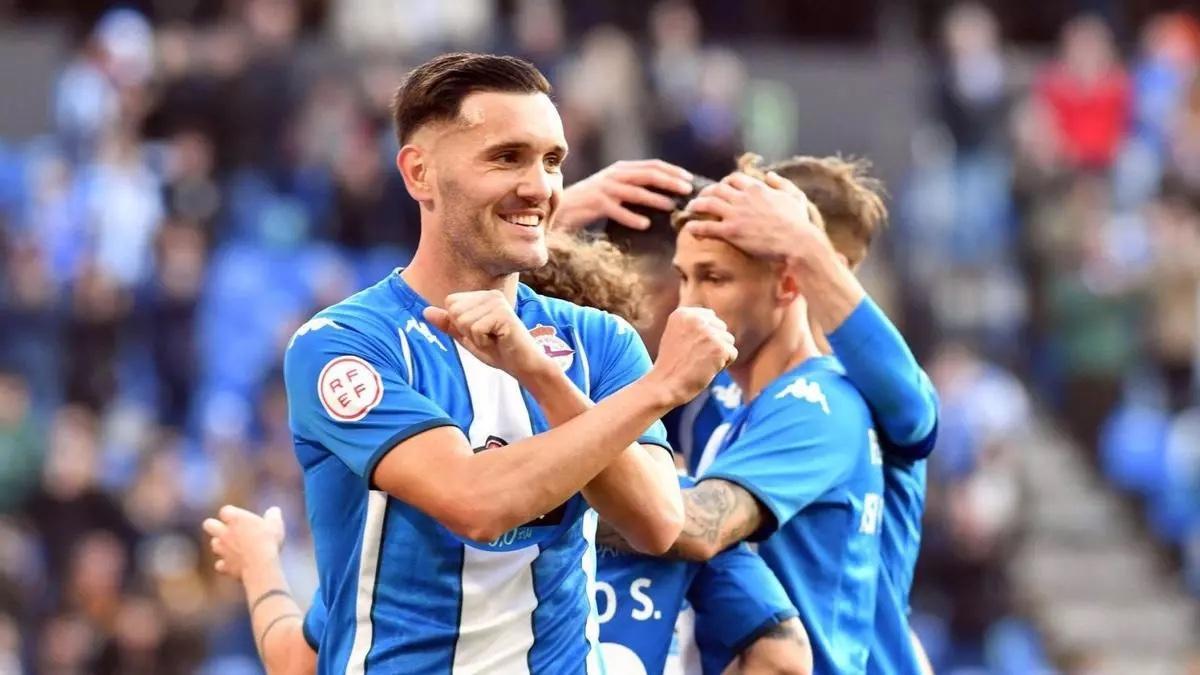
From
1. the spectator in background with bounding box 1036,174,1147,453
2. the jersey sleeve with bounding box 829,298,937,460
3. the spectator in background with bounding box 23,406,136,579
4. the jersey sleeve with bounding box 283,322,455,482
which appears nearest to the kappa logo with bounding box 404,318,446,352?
the jersey sleeve with bounding box 283,322,455,482

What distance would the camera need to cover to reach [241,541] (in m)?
5.50

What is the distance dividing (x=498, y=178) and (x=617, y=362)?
0.50 meters

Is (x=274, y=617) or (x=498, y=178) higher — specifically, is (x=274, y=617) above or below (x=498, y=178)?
below

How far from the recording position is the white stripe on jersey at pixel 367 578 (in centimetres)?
453

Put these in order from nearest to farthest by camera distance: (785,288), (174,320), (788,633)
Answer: (788,633) < (785,288) < (174,320)

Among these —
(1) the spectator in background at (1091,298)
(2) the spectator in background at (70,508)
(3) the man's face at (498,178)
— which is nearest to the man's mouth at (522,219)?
(3) the man's face at (498,178)

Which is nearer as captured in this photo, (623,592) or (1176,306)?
(623,592)

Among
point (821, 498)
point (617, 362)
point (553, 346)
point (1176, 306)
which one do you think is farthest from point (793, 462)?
point (1176, 306)

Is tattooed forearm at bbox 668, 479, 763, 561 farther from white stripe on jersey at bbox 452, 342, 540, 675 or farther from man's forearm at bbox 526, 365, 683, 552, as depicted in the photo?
white stripe on jersey at bbox 452, 342, 540, 675

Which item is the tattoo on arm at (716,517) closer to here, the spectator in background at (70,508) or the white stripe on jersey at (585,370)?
the white stripe on jersey at (585,370)

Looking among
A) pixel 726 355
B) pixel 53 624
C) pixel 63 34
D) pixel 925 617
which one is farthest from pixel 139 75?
pixel 726 355

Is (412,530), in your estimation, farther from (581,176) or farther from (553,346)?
(581,176)

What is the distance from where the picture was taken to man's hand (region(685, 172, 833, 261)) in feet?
18.2

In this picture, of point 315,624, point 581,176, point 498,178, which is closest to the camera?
point 498,178
